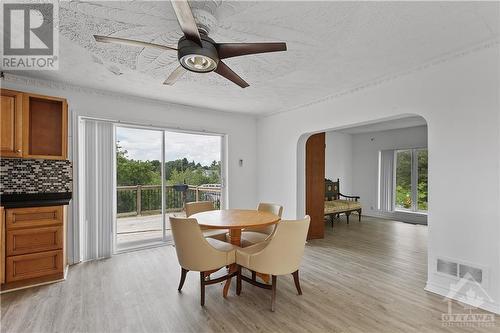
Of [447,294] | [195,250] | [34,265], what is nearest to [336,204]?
[447,294]

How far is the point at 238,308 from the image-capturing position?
100 inches

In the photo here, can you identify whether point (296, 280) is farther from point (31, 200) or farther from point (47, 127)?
point (47, 127)

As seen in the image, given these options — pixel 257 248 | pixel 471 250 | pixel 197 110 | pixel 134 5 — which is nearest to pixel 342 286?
pixel 257 248

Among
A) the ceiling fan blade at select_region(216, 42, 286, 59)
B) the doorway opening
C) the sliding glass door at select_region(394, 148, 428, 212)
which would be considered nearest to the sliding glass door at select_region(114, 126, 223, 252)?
the doorway opening

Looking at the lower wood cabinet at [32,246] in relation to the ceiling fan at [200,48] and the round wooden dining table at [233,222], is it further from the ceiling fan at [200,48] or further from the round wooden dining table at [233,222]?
the ceiling fan at [200,48]

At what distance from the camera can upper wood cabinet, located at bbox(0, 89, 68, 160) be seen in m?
2.96

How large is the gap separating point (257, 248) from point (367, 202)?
6383mm

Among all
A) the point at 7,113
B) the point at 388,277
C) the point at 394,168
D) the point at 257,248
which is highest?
the point at 7,113

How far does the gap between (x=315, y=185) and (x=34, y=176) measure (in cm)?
466

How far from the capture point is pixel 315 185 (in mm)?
5246

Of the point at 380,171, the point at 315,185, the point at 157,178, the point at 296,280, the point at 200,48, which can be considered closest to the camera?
the point at 200,48

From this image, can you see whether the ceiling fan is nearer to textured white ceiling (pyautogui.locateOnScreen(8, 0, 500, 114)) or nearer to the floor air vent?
textured white ceiling (pyautogui.locateOnScreen(8, 0, 500, 114))

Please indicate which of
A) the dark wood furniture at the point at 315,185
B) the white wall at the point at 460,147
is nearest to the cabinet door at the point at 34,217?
the dark wood furniture at the point at 315,185

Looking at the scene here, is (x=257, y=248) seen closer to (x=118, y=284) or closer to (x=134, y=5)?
(x=118, y=284)
